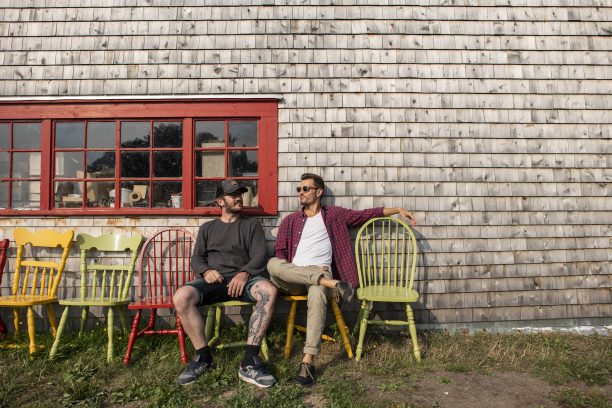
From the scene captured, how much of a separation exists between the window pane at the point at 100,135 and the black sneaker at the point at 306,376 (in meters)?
2.85

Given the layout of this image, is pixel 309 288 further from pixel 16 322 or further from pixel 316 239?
pixel 16 322

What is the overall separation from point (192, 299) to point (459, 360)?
7.08ft

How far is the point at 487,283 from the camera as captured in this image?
13.8 feet

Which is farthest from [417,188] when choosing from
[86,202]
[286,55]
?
[86,202]

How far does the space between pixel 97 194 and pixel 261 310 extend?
2200 mm

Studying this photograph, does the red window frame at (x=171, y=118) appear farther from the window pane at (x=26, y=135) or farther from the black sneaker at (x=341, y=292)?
the black sneaker at (x=341, y=292)

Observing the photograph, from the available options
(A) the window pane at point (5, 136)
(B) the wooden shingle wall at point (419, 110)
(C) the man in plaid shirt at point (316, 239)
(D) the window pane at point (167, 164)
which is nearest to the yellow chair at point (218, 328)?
(C) the man in plaid shirt at point (316, 239)

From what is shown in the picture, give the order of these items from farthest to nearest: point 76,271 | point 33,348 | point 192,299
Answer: point 76,271 → point 33,348 → point 192,299

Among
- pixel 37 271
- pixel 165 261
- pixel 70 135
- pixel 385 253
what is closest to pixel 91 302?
pixel 165 261

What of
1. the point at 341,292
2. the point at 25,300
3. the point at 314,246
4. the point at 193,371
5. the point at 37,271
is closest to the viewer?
the point at 193,371

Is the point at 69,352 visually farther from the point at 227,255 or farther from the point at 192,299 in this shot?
the point at 227,255

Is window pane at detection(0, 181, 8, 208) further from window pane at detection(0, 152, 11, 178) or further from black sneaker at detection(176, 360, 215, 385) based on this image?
black sneaker at detection(176, 360, 215, 385)

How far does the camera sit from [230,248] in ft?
12.0

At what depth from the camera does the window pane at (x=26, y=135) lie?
425 cm
